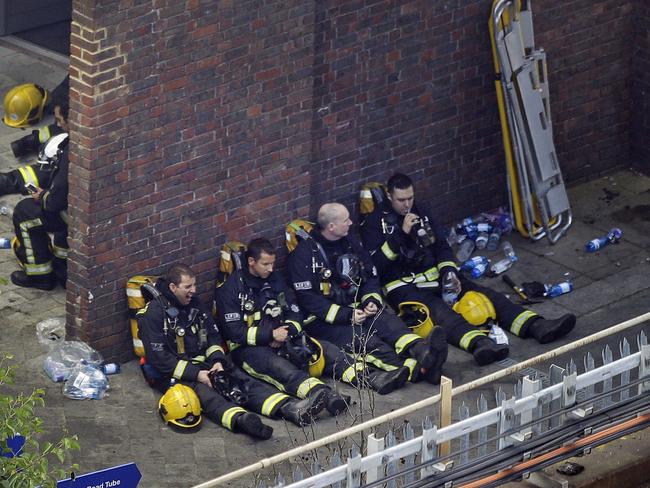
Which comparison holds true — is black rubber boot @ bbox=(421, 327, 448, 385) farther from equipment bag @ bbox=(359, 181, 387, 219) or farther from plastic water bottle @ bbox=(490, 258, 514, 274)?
plastic water bottle @ bbox=(490, 258, 514, 274)

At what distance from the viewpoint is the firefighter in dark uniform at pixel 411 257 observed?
1372 cm

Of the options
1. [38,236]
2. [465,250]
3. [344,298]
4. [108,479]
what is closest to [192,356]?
[344,298]

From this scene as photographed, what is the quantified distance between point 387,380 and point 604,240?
10.7 feet

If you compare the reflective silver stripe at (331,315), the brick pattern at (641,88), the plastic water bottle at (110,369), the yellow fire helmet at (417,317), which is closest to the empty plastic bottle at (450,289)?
the yellow fire helmet at (417,317)

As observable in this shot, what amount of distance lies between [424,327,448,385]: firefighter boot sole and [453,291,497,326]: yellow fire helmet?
2.53 ft

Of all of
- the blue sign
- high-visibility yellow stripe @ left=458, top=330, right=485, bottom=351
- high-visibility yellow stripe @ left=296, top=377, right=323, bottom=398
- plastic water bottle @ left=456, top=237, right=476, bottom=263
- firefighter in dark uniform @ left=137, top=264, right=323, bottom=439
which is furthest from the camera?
plastic water bottle @ left=456, top=237, right=476, bottom=263

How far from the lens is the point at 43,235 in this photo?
13.8 m

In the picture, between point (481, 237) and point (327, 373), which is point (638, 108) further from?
point (327, 373)

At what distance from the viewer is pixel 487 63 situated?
48.6 feet

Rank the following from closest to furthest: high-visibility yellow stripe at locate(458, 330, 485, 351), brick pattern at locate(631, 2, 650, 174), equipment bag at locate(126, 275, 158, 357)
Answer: equipment bag at locate(126, 275, 158, 357) < high-visibility yellow stripe at locate(458, 330, 485, 351) < brick pattern at locate(631, 2, 650, 174)

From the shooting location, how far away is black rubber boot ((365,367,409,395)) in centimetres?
1268

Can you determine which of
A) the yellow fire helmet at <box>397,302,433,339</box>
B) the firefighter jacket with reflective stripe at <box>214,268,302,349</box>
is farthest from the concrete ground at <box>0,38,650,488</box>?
the firefighter jacket with reflective stripe at <box>214,268,302,349</box>

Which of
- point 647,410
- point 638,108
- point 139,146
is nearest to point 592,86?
point 638,108

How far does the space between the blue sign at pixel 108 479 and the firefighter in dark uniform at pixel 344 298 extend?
409 cm
